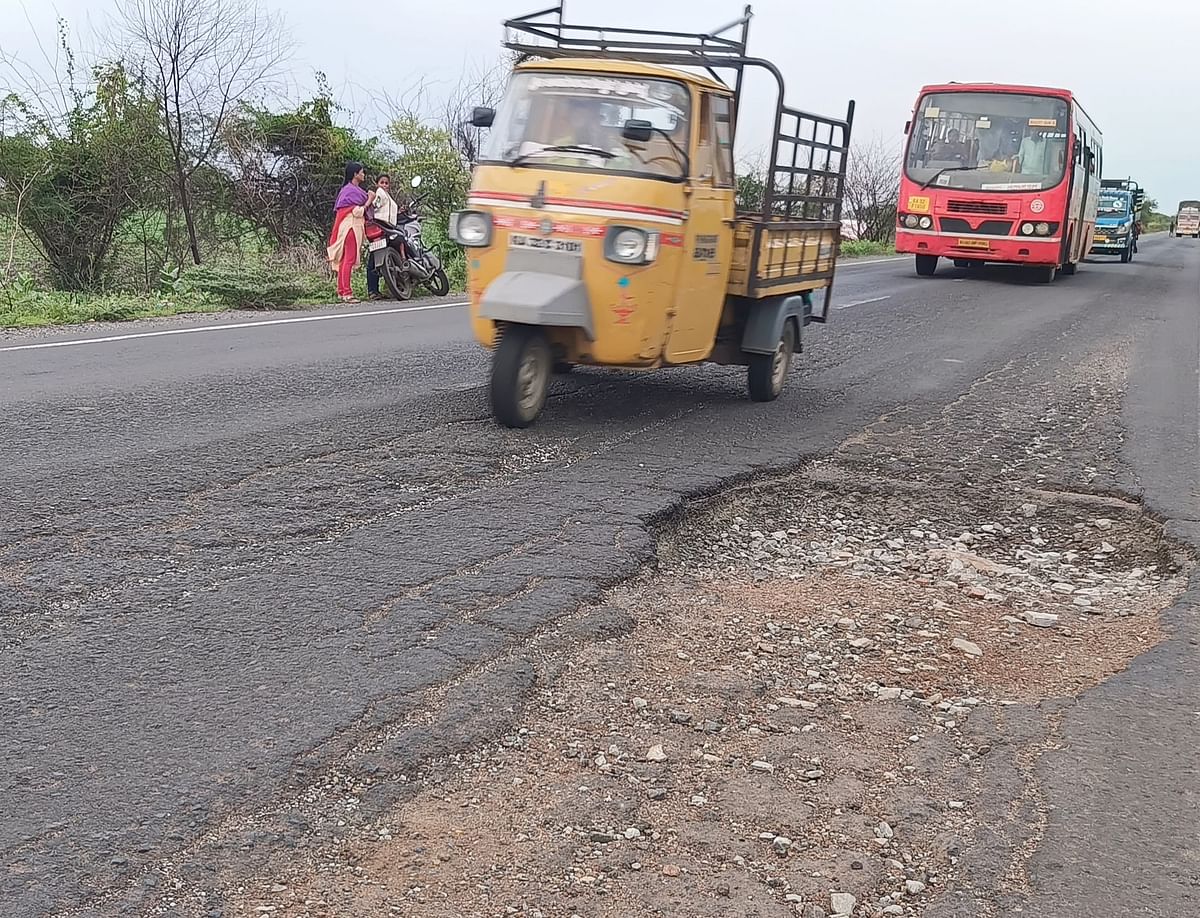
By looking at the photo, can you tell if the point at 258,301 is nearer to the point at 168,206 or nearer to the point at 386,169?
the point at 168,206

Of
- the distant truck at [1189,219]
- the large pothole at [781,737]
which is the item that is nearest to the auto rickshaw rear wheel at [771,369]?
the large pothole at [781,737]

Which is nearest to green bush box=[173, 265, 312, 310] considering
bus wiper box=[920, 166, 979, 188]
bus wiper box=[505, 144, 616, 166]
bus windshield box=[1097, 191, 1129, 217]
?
bus wiper box=[505, 144, 616, 166]

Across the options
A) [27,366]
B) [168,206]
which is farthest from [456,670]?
[168,206]

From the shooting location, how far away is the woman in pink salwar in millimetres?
15633

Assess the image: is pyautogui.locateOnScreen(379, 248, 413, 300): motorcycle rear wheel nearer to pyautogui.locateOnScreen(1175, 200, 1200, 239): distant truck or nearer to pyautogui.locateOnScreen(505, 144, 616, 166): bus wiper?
pyautogui.locateOnScreen(505, 144, 616, 166): bus wiper

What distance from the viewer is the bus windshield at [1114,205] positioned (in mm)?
40250

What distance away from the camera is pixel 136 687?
11.8 feet

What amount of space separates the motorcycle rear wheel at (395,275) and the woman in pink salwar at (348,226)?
1.40 ft

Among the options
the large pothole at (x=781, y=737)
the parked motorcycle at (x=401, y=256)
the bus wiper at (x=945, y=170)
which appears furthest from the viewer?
the bus wiper at (x=945, y=170)

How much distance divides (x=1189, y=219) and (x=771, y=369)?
9178cm

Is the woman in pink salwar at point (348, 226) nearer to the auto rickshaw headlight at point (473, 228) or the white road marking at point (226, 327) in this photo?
the white road marking at point (226, 327)

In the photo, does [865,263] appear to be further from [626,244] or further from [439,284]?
[626,244]

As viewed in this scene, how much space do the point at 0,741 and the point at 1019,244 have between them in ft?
68.5

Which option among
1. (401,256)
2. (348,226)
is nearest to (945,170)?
(401,256)
